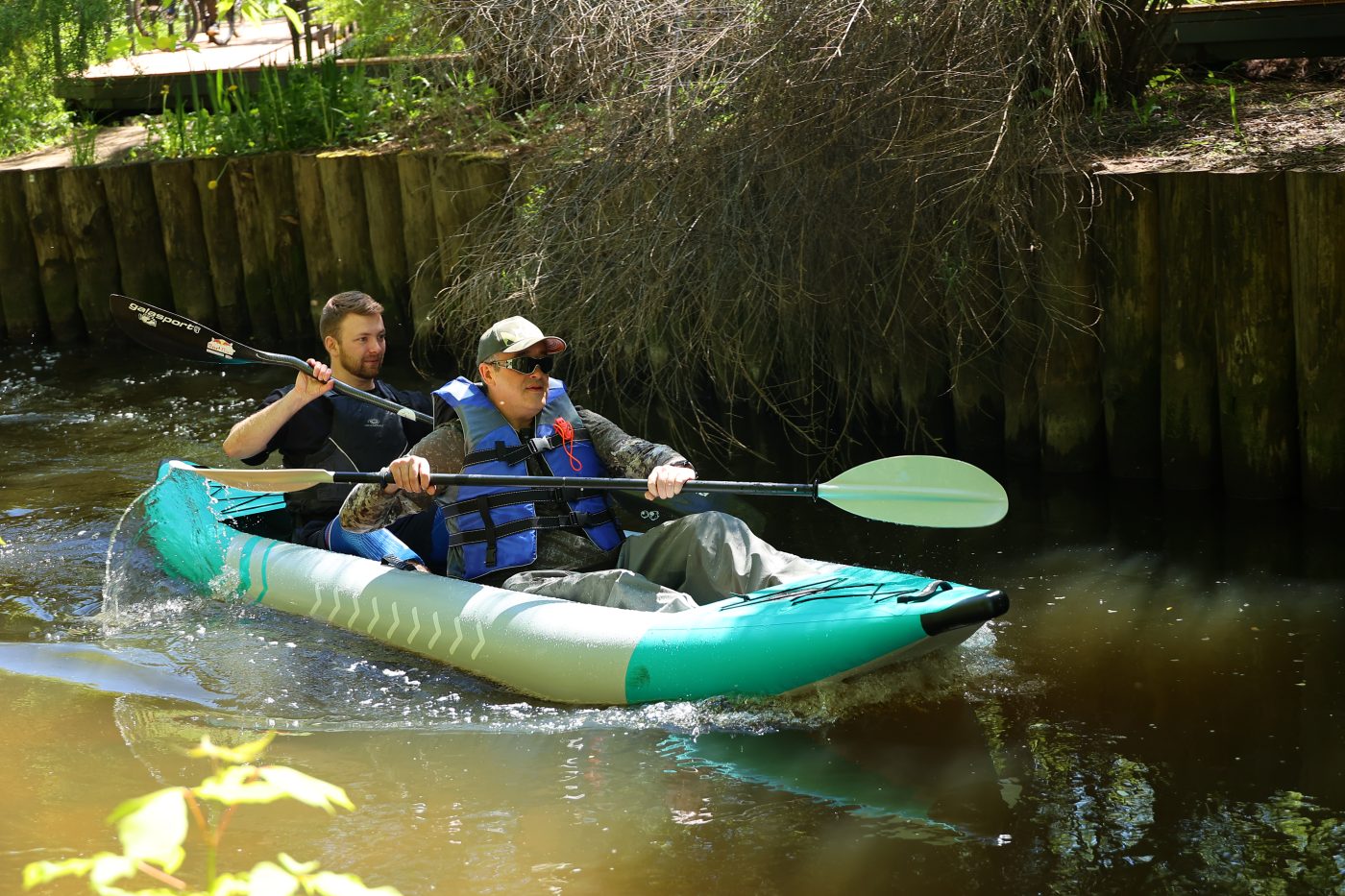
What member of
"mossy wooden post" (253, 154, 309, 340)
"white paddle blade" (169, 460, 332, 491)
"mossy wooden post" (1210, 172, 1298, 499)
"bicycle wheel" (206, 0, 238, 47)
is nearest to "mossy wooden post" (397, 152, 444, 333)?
"mossy wooden post" (253, 154, 309, 340)

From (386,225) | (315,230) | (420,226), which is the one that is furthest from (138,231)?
(420,226)

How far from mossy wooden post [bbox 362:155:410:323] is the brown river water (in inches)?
→ 102

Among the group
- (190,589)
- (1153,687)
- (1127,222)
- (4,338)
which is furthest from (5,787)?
(4,338)

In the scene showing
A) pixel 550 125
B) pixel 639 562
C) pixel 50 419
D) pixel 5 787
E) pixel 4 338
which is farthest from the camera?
pixel 4 338

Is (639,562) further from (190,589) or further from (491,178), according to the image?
(491,178)

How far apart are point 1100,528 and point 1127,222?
1.10 metres

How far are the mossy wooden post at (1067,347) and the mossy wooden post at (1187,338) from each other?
0.83 feet

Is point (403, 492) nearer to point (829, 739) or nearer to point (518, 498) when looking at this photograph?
point (518, 498)

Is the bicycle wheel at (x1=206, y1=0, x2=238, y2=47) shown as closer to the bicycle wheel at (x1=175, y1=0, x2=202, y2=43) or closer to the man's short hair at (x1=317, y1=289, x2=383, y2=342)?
the bicycle wheel at (x1=175, y1=0, x2=202, y2=43)

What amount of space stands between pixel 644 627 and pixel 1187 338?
97.5 inches

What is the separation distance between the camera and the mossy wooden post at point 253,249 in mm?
7652

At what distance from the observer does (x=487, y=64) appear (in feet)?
22.7

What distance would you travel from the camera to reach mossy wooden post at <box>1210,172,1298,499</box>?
4633 millimetres

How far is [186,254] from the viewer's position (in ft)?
25.9
